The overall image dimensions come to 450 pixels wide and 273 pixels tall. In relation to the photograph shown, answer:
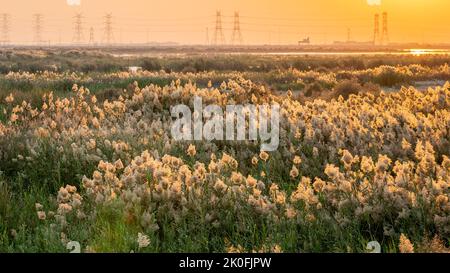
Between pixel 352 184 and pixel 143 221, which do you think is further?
pixel 352 184

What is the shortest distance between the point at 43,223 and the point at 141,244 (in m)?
1.73

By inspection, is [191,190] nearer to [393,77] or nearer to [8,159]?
[8,159]

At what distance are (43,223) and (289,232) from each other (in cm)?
234

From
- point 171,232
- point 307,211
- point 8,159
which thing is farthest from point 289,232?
point 8,159

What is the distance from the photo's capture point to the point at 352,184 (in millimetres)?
5668

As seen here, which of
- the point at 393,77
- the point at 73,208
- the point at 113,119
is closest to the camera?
the point at 73,208

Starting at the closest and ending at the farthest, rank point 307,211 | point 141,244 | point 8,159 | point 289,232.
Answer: point 141,244 → point 289,232 → point 307,211 → point 8,159

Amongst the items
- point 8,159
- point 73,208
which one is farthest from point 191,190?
point 8,159

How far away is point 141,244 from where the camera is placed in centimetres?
438

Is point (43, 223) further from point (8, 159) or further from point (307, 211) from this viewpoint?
point (8, 159)
